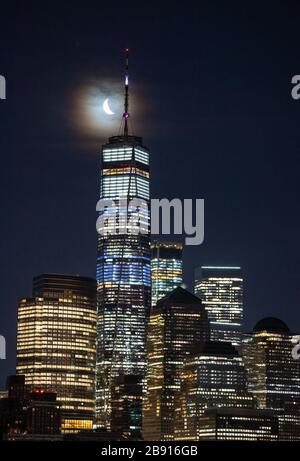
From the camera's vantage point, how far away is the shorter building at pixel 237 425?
181 m

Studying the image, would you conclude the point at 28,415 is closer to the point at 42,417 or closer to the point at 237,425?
the point at 42,417

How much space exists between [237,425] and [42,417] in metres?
29.4

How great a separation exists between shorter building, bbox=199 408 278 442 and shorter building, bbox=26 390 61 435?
72.9 ft

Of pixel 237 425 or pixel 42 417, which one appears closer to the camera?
pixel 237 425

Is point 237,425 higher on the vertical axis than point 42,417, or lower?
lower

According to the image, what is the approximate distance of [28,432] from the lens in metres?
172

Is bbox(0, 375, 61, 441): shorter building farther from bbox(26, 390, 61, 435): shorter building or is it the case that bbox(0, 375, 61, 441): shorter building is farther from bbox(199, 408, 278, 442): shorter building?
bbox(199, 408, 278, 442): shorter building

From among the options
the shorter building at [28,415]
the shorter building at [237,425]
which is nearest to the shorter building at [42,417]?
the shorter building at [28,415]

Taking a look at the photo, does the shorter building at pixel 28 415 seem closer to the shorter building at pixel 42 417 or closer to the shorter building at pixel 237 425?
the shorter building at pixel 42 417

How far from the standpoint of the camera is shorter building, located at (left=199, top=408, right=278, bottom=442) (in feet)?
593

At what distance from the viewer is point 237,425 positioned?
18288cm
